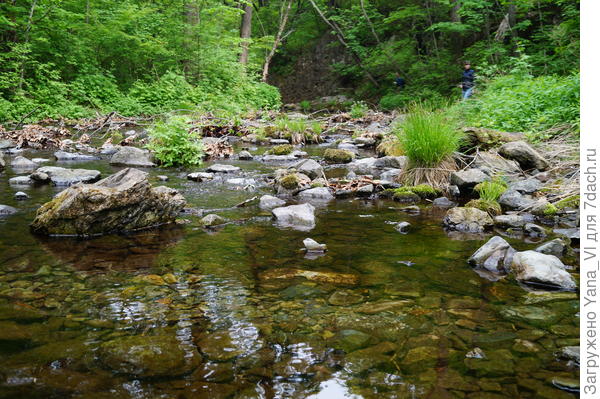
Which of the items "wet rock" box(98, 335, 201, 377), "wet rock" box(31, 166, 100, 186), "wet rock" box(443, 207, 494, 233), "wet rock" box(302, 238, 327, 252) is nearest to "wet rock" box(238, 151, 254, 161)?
"wet rock" box(31, 166, 100, 186)

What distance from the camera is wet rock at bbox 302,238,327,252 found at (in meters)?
4.11

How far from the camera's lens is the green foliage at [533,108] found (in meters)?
8.38

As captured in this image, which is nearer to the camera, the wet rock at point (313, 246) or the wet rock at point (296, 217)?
the wet rock at point (313, 246)

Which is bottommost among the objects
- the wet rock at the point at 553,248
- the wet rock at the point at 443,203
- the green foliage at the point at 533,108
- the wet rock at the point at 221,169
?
the wet rock at the point at 553,248

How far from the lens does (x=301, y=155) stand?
404 inches

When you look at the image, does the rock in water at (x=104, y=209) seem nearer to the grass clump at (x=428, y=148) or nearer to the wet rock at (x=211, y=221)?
the wet rock at (x=211, y=221)

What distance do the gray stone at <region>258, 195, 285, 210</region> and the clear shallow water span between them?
4.60 ft

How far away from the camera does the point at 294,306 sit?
2939 mm

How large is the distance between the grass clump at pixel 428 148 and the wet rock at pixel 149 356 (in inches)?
209

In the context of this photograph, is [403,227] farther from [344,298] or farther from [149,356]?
[149,356]

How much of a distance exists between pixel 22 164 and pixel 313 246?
658 cm

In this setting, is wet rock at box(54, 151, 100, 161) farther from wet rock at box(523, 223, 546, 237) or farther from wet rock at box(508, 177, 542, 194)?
wet rock at box(523, 223, 546, 237)

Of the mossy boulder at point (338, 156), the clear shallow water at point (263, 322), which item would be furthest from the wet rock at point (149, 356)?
the mossy boulder at point (338, 156)

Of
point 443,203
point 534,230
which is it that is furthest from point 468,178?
point 534,230
